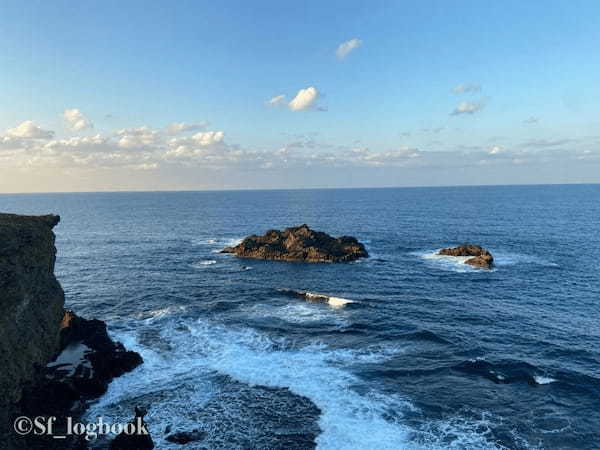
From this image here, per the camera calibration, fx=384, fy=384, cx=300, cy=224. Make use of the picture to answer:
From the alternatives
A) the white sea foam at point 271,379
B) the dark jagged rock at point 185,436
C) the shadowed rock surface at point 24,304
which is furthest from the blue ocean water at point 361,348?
the shadowed rock surface at point 24,304

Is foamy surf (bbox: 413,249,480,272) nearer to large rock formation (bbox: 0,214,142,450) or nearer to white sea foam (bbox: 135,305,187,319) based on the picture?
white sea foam (bbox: 135,305,187,319)

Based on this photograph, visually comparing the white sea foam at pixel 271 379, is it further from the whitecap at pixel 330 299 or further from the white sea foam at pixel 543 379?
the whitecap at pixel 330 299

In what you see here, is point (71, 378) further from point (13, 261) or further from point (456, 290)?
point (456, 290)

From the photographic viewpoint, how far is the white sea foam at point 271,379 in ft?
105

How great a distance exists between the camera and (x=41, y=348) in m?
39.3

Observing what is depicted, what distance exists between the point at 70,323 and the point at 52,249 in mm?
9706

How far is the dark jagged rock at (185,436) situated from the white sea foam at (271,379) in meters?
1.04

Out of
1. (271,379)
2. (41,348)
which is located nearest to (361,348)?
(271,379)

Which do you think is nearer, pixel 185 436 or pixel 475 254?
pixel 185 436

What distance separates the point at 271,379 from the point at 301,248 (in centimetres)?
5963

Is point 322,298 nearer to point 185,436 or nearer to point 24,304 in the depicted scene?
point 185,436

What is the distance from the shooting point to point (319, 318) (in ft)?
187

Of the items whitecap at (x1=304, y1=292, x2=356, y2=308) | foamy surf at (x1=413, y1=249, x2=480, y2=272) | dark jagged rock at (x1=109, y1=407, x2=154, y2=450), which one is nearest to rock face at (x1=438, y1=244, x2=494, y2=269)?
foamy surf at (x1=413, y1=249, x2=480, y2=272)

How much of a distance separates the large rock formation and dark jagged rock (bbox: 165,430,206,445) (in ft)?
22.2
